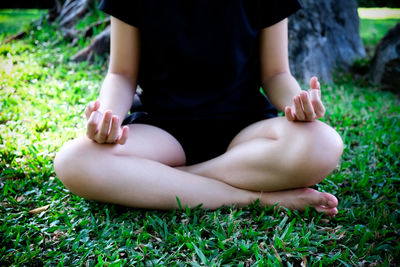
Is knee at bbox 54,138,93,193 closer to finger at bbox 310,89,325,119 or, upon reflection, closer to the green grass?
finger at bbox 310,89,325,119

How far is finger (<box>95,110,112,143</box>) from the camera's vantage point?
104 cm

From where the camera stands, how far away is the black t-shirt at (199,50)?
137cm

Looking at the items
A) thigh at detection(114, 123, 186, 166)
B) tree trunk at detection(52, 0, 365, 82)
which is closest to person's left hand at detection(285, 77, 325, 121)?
thigh at detection(114, 123, 186, 166)

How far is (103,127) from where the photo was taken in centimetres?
108

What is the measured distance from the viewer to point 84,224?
3.97 ft

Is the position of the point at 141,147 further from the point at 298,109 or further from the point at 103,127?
the point at 298,109

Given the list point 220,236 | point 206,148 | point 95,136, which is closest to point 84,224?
point 95,136

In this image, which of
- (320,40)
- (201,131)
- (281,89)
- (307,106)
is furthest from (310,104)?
(320,40)

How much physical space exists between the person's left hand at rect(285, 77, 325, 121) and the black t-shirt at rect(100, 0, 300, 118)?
1.30 feet

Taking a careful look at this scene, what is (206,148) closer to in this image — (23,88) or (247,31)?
(247,31)

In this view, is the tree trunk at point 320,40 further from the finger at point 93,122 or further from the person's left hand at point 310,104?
the finger at point 93,122

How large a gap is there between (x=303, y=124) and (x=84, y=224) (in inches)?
34.2

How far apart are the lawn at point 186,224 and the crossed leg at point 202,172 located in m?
0.06

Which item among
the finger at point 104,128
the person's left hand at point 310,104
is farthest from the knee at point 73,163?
the person's left hand at point 310,104
